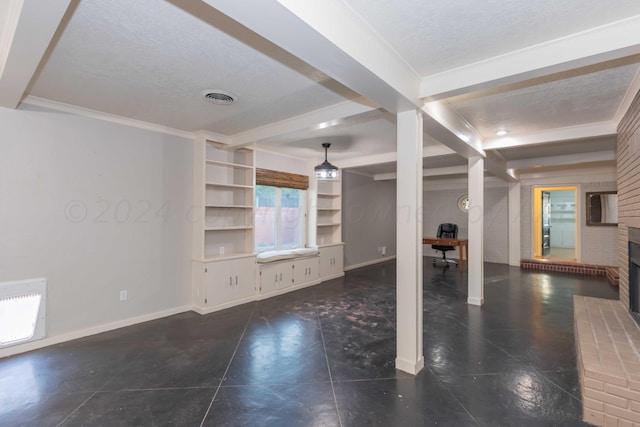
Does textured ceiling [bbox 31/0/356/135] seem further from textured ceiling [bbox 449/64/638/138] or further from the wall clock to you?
the wall clock

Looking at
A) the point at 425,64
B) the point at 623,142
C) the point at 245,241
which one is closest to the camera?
the point at 425,64

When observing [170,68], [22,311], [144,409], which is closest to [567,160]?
[170,68]

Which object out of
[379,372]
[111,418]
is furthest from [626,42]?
[111,418]

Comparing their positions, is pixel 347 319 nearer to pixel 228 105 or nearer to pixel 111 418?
pixel 111 418

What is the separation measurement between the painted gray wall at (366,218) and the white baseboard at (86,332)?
3998mm

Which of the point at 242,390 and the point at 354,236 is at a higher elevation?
the point at 354,236

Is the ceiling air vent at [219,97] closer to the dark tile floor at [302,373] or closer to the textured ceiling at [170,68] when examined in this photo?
the textured ceiling at [170,68]

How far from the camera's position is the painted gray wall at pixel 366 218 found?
22.9ft

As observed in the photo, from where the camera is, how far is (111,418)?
1.90 m

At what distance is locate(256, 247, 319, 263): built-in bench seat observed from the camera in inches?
182

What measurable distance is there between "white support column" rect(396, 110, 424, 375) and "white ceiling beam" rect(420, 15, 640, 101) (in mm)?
316

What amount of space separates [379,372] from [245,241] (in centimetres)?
292

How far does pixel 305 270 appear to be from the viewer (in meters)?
5.32

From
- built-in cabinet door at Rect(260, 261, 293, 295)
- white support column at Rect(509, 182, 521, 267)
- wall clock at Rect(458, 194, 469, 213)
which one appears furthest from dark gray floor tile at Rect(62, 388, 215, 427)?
wall clock at Rect(458, 194, 469, 213)
